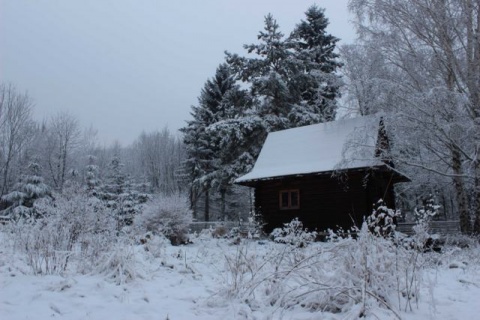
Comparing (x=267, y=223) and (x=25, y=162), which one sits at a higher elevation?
(x=25, y=162)

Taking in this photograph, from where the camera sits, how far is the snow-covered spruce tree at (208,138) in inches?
1178

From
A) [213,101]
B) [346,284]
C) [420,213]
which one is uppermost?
[213,101]

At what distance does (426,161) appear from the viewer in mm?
14727

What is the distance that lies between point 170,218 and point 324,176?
6.83 m

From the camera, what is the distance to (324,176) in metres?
16.6

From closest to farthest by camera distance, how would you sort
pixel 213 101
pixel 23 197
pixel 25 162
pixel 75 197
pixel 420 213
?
pixel 420 213 < pixel 75 197 < pixel 23 197 < pixel 25 162 < pixel 213 101

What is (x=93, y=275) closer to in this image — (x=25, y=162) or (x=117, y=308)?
(x=117, y=308)

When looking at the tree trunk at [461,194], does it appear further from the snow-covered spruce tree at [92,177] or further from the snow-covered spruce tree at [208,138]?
the snow-covered spruce tree at [92,177]

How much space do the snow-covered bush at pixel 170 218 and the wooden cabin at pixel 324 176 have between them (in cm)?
352

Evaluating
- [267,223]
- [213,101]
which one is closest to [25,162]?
[213,101]

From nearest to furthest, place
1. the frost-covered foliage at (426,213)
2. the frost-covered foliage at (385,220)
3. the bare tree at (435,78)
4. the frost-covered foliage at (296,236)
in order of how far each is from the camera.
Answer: the frost-covered foliage at (426,213), the frost-covered foliage at (385,220), the frost-covered foliage at (296,236), the bare tree at (435,78)

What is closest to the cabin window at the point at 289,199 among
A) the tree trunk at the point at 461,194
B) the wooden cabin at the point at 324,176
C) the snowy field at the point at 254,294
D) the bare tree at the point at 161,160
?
the wooden cabin at the point at 324,176

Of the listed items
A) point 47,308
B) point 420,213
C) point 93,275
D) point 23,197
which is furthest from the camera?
point 23,197

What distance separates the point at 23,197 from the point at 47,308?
25.2 meters
